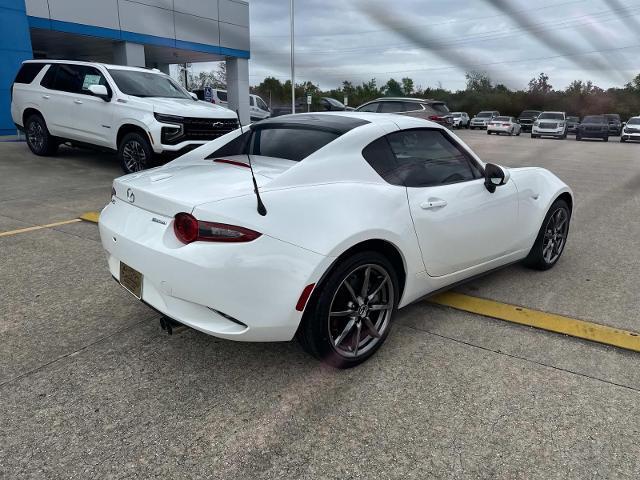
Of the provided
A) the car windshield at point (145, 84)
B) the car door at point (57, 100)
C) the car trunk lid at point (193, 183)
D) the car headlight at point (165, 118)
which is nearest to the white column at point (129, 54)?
the car door at point (57, 100)

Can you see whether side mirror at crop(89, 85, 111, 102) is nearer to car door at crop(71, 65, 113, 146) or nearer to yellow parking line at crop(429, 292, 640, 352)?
car door at crop(71, 65, 113, 146)

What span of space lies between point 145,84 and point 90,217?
12.5 ft

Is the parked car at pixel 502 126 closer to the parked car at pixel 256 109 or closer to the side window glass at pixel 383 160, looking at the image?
the parked car at pixel 256 109

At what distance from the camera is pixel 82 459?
205 centimetres

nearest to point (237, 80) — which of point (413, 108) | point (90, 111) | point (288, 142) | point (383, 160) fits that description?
point (413, 108)

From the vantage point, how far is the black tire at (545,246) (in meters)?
4.19

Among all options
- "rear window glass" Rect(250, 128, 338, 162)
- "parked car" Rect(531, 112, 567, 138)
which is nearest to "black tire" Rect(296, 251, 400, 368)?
"rear window glass" Rect(250, 128, 338, 162)

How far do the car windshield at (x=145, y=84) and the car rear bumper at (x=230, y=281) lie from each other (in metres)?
6.73

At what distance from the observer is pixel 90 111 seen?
8.46 meters

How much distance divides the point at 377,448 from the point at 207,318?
0.97 metres

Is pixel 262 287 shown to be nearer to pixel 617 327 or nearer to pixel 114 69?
pixel 617 327

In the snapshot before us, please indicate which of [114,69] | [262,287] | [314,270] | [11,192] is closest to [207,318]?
[262,287]

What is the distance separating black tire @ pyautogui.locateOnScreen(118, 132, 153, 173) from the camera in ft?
25.5

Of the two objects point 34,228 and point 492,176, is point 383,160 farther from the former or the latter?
point 34,228
